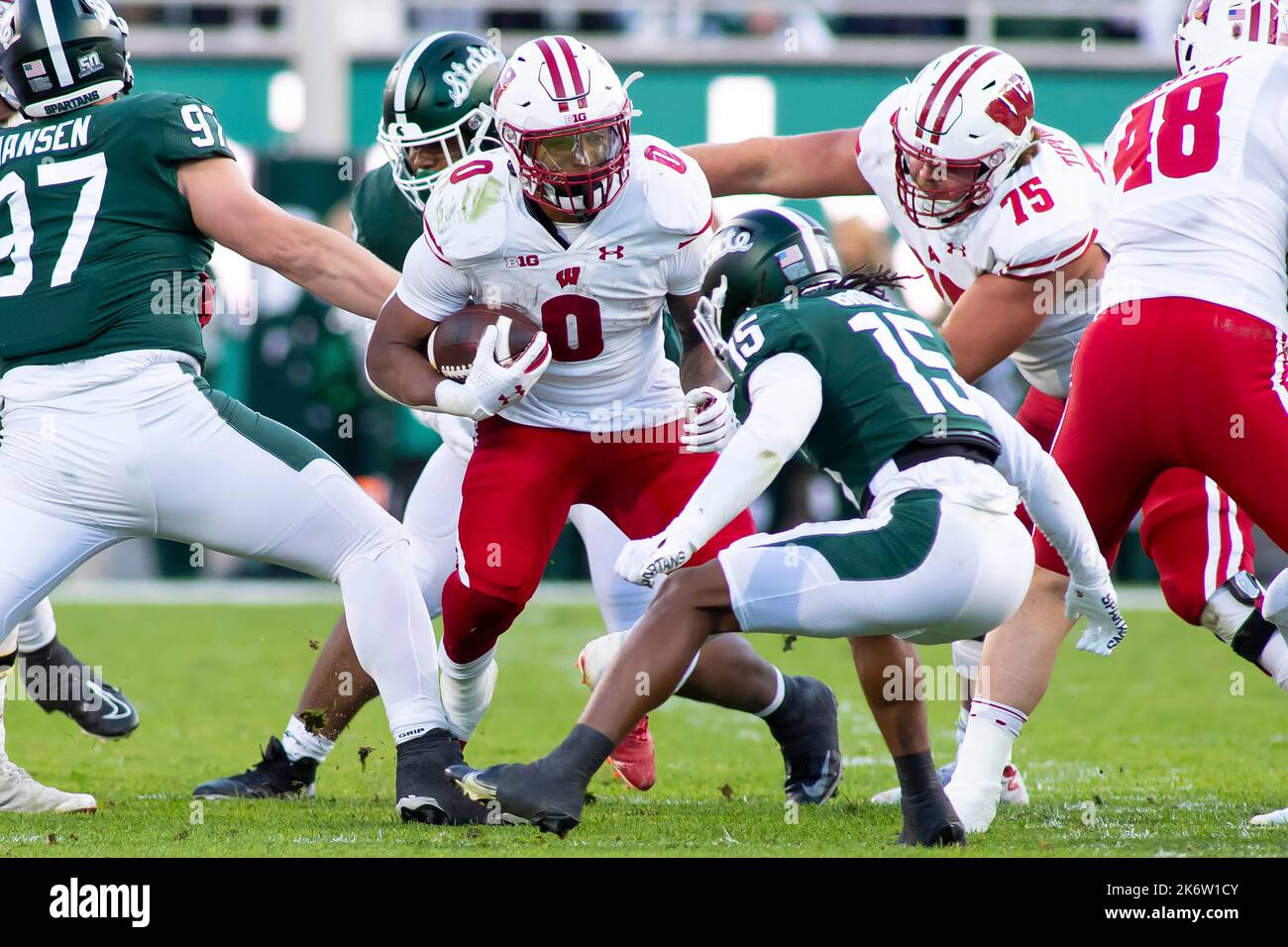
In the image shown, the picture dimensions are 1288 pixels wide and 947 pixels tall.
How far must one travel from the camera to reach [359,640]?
3744mm

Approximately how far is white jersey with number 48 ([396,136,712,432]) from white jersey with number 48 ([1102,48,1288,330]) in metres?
1.03

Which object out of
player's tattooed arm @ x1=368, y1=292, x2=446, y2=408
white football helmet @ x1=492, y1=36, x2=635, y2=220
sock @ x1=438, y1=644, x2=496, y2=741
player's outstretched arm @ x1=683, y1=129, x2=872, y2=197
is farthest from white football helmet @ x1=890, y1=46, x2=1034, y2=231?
sock @ x1=438, y1=644, x2=496, y2=741

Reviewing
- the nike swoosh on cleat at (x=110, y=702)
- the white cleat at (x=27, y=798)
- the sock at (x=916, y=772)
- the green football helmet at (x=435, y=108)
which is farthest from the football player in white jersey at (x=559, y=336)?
the nike swoosh on cleat at (x=110, y=702)

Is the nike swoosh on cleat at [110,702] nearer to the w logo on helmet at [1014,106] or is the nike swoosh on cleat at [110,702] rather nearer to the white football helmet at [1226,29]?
the w logo on helmet at [1014,106]

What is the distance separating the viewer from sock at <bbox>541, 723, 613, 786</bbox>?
10.2ft

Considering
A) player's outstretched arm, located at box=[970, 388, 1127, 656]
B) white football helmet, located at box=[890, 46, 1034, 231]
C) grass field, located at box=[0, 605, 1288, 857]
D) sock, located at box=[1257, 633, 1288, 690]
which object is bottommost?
grass field, located at box=[0, 605, 1288, 857]

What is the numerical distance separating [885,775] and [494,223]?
6.70 feet

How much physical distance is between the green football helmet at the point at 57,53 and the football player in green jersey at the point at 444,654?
2.97 feet

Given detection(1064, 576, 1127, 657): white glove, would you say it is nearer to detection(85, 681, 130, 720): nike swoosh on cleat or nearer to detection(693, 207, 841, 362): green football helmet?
detection(693, 207, 841, 362): green football helmet

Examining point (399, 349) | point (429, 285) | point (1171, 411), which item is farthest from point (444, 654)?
point (1171, 411)

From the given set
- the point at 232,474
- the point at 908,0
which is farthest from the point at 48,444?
the point at 908,0

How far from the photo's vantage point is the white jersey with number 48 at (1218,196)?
12.0 ft

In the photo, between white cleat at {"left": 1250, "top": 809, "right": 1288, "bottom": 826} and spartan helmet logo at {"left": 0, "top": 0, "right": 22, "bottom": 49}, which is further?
white cleat at {"left": 1250, "top": 809, "right": 1288, "bottom": 826}

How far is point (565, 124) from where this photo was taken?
12.2ft
